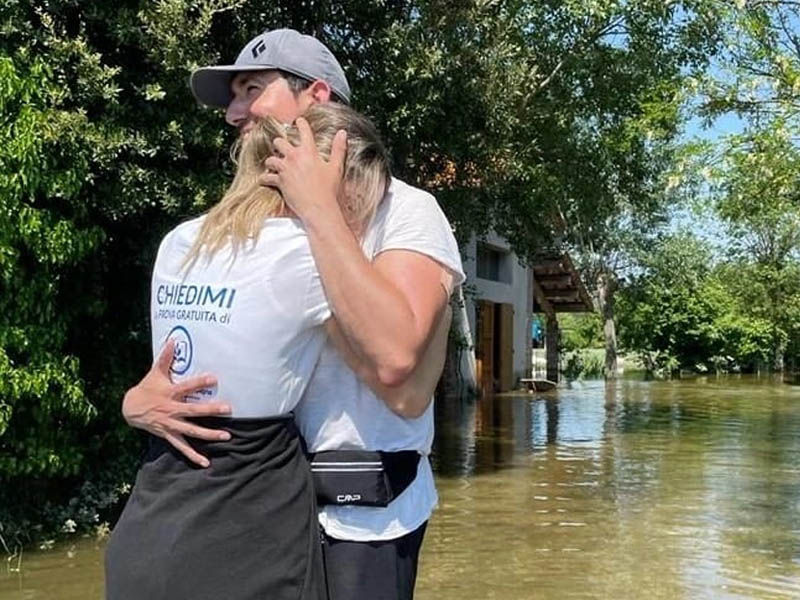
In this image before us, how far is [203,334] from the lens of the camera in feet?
4.65

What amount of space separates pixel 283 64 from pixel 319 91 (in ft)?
0.24

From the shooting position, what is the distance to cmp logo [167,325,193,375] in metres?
1.44

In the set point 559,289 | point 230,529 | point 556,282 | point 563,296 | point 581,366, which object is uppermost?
point 556,282

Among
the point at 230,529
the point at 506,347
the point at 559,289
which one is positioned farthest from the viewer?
the point at 559,289

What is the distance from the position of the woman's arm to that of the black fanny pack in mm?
81

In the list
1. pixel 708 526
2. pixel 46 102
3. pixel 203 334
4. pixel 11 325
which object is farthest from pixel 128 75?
pixel 203 334

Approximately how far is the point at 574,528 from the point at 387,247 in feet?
22.1

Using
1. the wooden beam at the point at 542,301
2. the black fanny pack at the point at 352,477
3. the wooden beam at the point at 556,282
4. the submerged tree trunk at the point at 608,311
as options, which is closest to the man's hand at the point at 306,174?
the black fanny pack at the point at 352,477

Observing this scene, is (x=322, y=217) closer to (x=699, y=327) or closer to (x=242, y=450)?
(x=242, y=450)

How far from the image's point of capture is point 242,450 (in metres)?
1.40

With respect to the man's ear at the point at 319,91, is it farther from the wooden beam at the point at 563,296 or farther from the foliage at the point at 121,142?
the wooden beam at the point at 563,296

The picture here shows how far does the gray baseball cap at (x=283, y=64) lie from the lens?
162 cm

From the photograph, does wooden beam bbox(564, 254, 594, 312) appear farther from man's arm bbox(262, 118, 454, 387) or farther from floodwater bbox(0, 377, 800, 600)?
man's arm bbox(262, 118, 454, 387)

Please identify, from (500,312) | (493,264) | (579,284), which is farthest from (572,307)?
(493,264)
